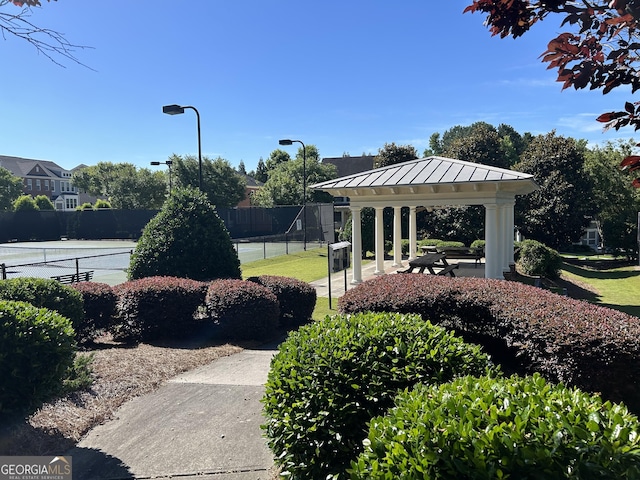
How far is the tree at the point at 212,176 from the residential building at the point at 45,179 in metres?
38.1

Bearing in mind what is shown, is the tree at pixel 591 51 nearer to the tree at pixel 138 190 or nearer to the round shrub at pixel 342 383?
the round shrub at pixel 342 383

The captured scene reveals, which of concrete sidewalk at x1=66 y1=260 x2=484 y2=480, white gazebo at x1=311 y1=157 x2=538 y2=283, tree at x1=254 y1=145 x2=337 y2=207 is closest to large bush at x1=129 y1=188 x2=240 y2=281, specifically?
concrete sidewalk at x1=66 y1=260 x2=484 y2=480

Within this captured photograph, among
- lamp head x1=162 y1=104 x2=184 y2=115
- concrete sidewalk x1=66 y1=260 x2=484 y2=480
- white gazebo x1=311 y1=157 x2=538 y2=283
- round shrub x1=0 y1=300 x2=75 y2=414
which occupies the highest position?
lamp head x1=162 y1=104 x2=184 y2=115

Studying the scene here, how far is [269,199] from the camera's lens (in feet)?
153

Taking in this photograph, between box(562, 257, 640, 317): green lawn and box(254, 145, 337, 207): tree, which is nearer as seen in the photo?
box(562, 257, 640, 317): green lawn

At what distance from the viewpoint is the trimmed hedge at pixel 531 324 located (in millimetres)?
4340

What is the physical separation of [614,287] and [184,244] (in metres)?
15.0

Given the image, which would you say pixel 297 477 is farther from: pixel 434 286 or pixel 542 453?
pixel 434 286

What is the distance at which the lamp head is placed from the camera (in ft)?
49.3

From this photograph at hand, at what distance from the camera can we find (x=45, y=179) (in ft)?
265

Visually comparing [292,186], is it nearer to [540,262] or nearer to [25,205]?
[25,205]

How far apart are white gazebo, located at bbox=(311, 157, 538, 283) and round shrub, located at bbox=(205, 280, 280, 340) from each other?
6.00 meters

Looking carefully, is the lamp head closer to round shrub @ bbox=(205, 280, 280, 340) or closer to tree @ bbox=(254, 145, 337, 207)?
round shrub @ bbox=(205, 280, 280, 340)

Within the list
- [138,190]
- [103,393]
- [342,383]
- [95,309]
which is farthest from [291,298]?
[138,190]
